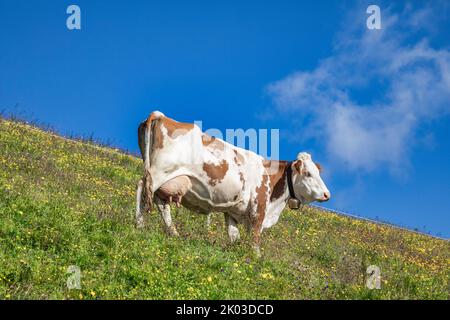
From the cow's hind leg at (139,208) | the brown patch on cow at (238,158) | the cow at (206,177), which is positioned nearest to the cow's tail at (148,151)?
the cow at (206,177)

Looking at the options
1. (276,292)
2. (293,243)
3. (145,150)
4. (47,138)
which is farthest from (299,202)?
(47,138)

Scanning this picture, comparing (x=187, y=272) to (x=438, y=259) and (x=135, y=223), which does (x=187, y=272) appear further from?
(x=438, y=259)

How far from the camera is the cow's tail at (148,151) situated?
42.1 ft

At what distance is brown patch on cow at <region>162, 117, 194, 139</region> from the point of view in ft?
44.0

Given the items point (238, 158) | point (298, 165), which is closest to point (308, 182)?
point (298, 165)

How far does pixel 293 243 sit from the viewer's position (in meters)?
17.4

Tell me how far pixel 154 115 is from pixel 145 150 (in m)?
0.85

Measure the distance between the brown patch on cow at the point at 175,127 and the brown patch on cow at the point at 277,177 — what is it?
7.98 ft

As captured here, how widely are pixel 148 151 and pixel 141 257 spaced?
11.1ft

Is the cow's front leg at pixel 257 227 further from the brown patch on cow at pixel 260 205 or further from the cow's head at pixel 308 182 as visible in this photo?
the cow's head at pixel 308 182

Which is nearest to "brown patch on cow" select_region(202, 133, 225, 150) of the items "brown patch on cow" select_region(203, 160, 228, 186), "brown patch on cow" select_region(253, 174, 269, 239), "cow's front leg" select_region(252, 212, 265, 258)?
"brown patch on cow" select_region(203, 160, 228, 186)

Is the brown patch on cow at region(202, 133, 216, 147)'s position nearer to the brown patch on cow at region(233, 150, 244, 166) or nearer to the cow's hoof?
the brown patch on cow at region(233, 150, 244, 166)

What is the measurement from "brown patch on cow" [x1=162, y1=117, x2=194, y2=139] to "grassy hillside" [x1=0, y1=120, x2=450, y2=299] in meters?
2.12

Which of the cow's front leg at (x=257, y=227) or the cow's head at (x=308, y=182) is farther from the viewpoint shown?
the cow's head at (x=308, y=182)
